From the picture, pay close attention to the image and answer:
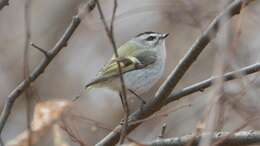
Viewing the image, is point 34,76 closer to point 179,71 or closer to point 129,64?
point 179,71

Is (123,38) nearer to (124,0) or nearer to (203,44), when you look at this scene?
(124,0)

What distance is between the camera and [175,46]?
9312mm

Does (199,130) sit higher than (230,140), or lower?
higher

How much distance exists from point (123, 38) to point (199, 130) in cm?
740

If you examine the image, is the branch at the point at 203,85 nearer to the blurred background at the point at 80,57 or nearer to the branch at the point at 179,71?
the branch at the point at 179,71

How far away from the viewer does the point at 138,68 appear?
5590mm

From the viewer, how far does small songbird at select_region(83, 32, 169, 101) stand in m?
5.35

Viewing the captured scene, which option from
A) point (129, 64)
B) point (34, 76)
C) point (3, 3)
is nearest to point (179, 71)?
point (34, 76)

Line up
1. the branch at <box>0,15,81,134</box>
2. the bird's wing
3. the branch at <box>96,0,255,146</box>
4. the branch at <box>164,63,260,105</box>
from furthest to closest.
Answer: the bird's wing, the branch at <box>164,63,260,105</box>, the branch at <box>0,15,81,134</box>, the branch at <box>96,0,255,146</box>

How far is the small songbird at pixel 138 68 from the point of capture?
535 centimetres

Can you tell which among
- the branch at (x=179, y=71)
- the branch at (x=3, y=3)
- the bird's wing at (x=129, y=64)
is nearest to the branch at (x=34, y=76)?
the branch at (x=3, y=3)

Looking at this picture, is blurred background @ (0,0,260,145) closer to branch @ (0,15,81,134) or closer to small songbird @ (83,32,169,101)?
small songbird @ (83,32,169,101)

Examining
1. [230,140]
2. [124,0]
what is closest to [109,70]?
[230,140]

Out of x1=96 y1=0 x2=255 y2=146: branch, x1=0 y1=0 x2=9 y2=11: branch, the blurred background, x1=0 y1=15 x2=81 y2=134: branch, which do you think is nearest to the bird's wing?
x1=96 y1=0 x2=255 y2=146: branch
